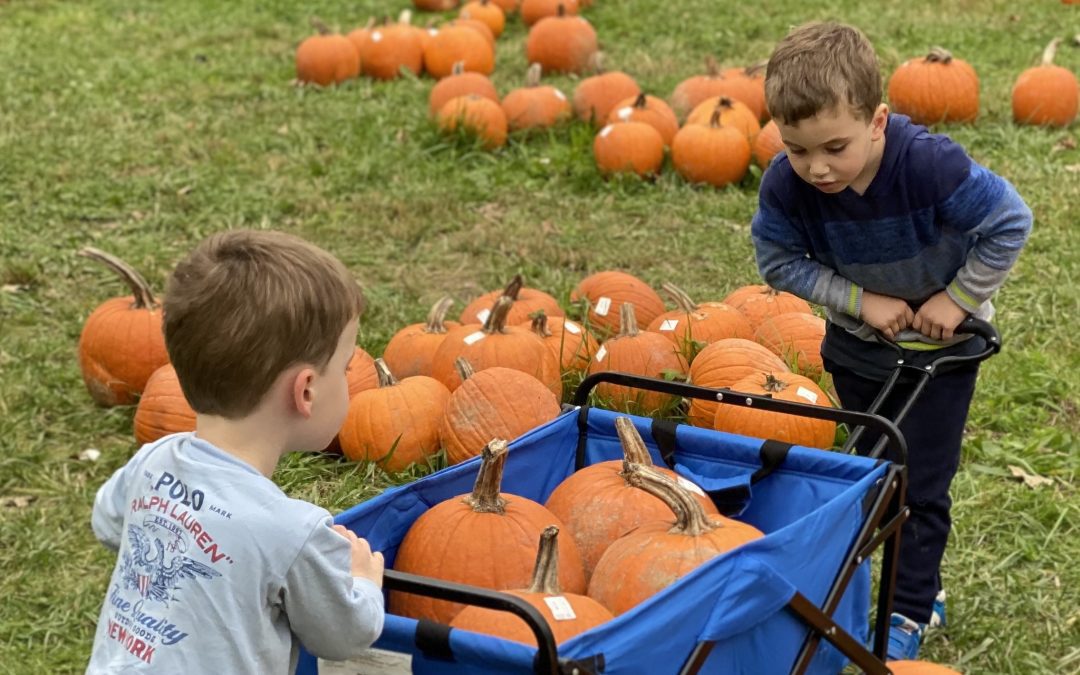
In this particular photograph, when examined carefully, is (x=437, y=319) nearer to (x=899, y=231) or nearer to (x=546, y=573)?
(x=899, y=231)

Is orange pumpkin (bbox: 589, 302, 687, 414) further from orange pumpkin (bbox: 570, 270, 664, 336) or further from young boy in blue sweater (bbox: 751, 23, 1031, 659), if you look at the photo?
young boy in blue sweater (bbox: 751, 23, 1031, 659)

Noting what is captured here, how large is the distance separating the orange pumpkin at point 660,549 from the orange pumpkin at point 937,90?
5018 mm

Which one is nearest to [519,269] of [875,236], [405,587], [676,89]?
[676,89]

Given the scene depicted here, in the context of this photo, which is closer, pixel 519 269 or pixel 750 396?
pixel 750 396

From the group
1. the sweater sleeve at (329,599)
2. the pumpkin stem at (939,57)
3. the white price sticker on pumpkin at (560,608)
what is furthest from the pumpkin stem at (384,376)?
the pumpkin stem at (939,57)

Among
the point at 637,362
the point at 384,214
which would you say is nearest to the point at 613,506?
the point at 637,362

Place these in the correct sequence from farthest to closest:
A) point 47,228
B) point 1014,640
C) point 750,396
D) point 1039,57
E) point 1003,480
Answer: point 1039,57
point 47,228
point 1003,480
point 1014,640
point 750,396

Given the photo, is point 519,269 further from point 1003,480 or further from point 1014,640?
point 1014,640

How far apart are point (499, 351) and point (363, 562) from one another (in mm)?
2040

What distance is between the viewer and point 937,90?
22.6 feet

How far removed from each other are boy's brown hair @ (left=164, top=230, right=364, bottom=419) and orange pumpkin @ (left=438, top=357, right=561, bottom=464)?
1.67 meters

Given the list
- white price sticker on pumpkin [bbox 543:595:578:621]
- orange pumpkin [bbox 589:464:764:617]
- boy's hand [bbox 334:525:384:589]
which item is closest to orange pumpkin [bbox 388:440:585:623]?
orange pumpkin [bbox 589:464:764:617]

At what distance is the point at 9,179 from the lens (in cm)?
716

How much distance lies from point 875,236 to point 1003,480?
134 centimetres
